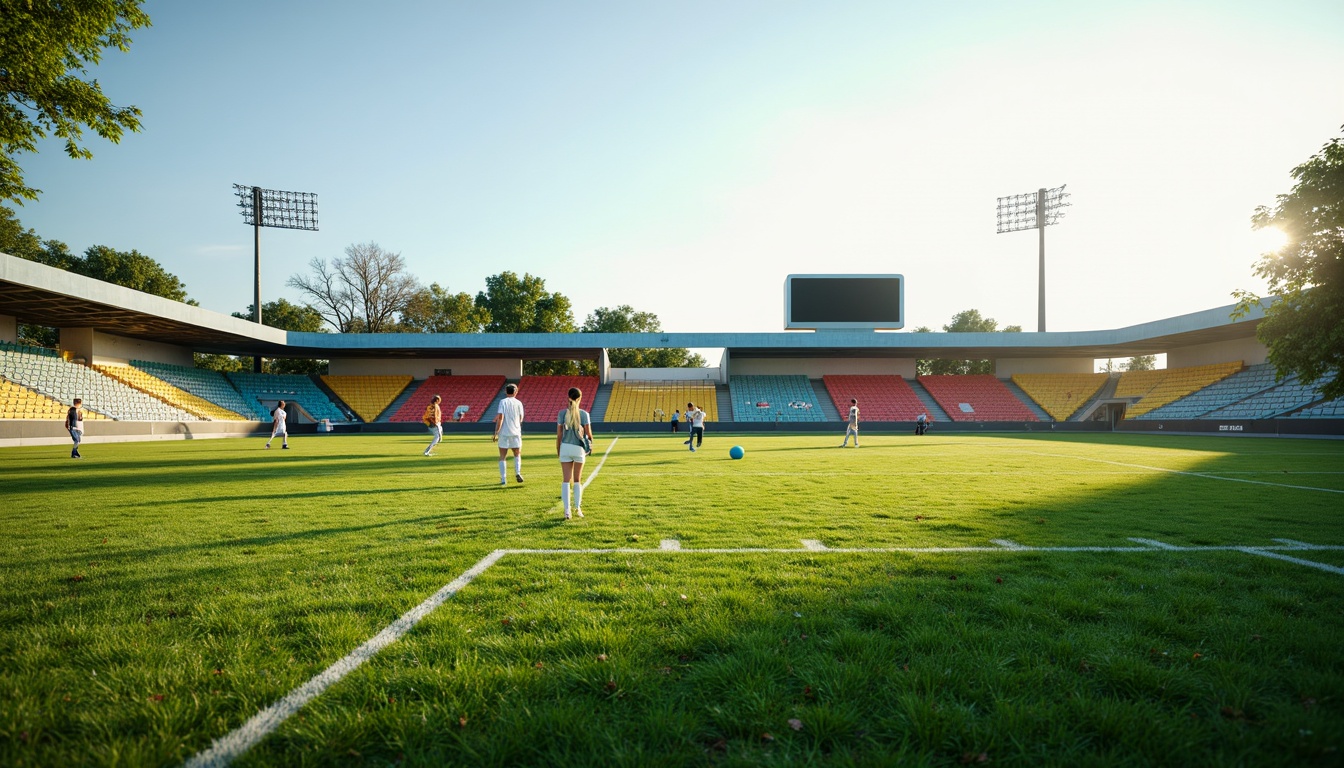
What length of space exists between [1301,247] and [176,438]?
44.8 meters

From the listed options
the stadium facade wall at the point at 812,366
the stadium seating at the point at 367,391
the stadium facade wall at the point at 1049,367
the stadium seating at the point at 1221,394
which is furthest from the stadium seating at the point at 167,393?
the stadium seating at the point at 1221,394

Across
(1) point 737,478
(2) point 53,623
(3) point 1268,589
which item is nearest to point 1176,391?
(1) point 737,478

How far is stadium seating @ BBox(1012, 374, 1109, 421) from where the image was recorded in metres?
42.0

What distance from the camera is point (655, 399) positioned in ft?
147

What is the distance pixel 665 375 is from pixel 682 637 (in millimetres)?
46821

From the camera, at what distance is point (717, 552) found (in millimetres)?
5359

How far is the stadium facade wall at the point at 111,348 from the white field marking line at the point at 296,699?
43.0m

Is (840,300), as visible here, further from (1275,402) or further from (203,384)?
(203,384)

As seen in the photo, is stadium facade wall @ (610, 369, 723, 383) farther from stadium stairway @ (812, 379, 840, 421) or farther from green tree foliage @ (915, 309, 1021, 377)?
green tree foliage @ (915, 309, 1021, 377)

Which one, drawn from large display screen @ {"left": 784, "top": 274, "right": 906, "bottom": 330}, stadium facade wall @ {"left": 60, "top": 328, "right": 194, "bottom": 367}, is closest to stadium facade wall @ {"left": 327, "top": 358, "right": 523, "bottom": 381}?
stadium facade wall @ {"left": 60, "top": 328, "right": 194, "bottom": 367}

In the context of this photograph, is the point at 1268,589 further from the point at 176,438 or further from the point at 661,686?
the point at 176,438

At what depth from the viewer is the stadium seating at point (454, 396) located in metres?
41.7

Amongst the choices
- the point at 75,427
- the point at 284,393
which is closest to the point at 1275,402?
the point at 75,427

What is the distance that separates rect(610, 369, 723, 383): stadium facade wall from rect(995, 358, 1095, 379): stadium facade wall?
2542 centimetres
